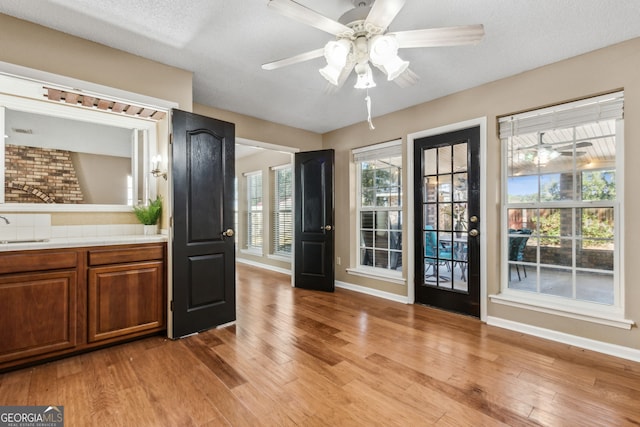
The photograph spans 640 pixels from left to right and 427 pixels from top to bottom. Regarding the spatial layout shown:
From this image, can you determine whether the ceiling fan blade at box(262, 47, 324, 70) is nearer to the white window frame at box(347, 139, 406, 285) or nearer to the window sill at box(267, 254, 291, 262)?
the white window frame at box(347, 139, 406, 285)

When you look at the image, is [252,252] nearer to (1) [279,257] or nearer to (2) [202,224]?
(1) [279,257]

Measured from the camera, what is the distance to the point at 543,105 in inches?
109

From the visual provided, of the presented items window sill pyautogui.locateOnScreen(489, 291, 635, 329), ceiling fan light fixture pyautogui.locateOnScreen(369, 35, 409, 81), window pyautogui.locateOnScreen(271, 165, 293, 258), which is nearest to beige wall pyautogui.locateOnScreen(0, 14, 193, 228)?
ceiling fan light fixture pyautogui.locateOnScreen(369, 35, 409, 81)

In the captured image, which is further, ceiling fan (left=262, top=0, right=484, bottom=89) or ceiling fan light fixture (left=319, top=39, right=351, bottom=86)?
ceiling fan light fixture (left=319, top=39, right=351, bottom=86)

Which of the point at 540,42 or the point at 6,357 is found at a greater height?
the point at 540,42

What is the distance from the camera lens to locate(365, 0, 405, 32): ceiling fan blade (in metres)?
1.38

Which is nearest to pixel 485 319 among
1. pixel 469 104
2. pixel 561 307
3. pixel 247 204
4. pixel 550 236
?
pixel 561 307

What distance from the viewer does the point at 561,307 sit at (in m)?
2.63

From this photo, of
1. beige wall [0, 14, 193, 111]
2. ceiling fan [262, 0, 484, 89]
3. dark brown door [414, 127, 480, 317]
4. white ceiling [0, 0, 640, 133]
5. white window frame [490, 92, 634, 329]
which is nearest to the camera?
ceiling fan [262, 0, 484, 89]

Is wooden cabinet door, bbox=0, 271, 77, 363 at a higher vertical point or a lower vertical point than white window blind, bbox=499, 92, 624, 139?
lower

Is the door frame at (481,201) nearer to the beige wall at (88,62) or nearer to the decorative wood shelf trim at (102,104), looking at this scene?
the beige wall at (88,62)

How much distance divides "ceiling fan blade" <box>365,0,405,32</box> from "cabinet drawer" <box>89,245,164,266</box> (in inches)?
98.7

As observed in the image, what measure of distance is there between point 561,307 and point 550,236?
0.66m

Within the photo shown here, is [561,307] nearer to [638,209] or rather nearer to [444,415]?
[638,209]
